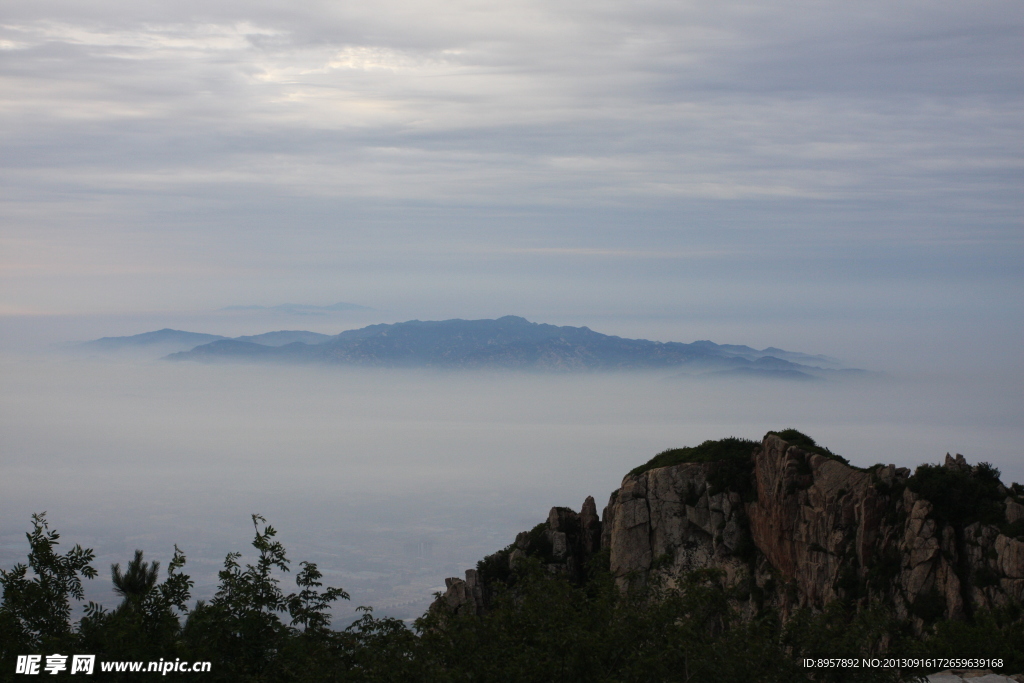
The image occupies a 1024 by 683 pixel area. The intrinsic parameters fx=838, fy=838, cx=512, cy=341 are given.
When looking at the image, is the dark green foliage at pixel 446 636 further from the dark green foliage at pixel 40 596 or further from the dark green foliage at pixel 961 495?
the dark green foliage at pixel 961 495

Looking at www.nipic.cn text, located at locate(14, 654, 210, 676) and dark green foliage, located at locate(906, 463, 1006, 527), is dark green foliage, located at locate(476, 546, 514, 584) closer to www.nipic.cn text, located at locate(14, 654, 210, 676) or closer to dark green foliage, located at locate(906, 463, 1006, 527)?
dark green foliage, located at locate(906, 463, 1006, 527)

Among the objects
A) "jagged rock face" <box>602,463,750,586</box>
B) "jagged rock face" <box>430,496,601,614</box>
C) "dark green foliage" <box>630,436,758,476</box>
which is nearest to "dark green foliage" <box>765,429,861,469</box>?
"dark green foliage" <box>630,436,758,476</box>

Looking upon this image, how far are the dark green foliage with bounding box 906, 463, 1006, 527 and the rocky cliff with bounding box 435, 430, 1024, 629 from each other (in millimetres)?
72

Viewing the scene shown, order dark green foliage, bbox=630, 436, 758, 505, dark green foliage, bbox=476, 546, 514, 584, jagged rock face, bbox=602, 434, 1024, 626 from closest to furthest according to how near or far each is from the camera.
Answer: jagged rock face, bbox=602, 434, 1024, 626
dark green foliage, bbox=630, 436, 758, 505
dark green foliage, bbox=476, 546, 514, 584

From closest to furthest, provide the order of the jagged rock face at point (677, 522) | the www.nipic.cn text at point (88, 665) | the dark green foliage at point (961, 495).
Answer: the www.nipic.cn text at point (88, 665), the dark green foliage at point (961, 495), the jagged rock face at point (677, 522)

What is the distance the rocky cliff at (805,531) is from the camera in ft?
168

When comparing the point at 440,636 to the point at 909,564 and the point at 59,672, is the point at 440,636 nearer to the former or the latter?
the point at 59,672

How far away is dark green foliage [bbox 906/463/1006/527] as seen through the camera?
52.3 meters

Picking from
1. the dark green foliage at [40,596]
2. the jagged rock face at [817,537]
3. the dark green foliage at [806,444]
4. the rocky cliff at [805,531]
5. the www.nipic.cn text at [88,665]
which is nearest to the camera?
the www.nipic.cn text at [88,665]

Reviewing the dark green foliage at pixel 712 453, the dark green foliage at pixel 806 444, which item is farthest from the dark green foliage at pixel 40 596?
the dark green foliage at pixel 806 444

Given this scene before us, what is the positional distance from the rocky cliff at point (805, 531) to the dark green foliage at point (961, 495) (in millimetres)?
72

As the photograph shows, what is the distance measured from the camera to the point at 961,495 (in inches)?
2095

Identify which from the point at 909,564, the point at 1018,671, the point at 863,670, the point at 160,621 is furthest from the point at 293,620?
the point at 909,564

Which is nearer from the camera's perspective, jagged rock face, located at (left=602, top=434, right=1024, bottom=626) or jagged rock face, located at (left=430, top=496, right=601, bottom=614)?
jagged rock face, located at (left=602, top=434, right=1024, bottom=626)
